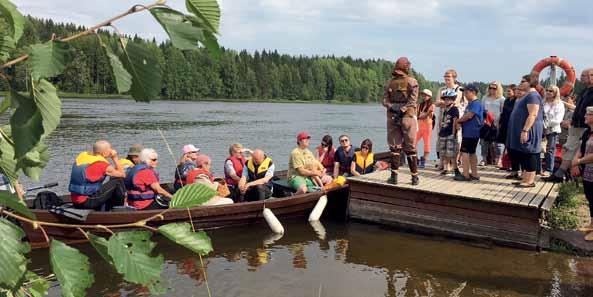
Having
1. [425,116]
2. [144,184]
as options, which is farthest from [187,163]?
[425,116]

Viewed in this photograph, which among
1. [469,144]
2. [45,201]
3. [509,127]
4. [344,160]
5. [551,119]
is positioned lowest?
[45,201]

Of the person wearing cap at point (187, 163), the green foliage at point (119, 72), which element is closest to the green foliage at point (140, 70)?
the green foliage at point (119, 72)

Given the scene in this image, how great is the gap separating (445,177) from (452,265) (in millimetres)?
2442

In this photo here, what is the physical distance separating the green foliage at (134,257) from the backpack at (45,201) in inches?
254

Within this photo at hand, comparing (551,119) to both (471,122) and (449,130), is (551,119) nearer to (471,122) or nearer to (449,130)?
(449,130)

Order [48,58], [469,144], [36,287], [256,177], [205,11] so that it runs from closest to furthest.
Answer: [48,58]
[205,11]
[36,287]
[469,144]
[256,177]

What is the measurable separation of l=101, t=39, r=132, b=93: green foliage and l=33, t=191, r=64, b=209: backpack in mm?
6616

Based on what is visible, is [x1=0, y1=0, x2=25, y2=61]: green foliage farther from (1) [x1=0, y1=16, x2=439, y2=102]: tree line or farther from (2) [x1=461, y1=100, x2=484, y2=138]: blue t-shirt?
(1) [x1=0, y1=16, x2=439, y2=102]: tree line

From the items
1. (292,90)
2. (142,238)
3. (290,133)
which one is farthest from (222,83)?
(142,238)

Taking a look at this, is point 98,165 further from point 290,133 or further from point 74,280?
point 290,133

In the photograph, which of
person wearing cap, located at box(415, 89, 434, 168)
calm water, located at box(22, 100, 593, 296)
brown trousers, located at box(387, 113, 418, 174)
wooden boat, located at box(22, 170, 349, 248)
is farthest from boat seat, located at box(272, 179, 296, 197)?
person wearing cap, located at box(415, 89, 434, 168)

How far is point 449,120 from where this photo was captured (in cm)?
816

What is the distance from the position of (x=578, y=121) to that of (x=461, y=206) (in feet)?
7.28

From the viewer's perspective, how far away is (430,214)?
Answer: 299 inches
